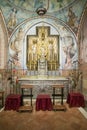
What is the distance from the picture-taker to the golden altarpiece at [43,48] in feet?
47.3

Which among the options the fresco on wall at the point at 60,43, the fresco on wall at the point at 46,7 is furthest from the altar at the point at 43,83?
the fresco on wall at the point at 46,7

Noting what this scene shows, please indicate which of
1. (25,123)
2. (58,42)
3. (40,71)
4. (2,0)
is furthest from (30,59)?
(25,123)

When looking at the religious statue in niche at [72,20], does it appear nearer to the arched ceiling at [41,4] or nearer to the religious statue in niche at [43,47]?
the arched ceiling at [41,4]

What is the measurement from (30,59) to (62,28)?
11.6ft

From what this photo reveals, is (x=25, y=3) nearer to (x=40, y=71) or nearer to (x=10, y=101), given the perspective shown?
(x=40, y=71)

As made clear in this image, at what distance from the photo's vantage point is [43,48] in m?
14.3

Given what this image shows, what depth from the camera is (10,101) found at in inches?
397

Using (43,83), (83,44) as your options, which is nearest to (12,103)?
(43,83)

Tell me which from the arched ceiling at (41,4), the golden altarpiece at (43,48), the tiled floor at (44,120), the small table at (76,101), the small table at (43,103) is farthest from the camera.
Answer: the golden altarpiece at (43,48)

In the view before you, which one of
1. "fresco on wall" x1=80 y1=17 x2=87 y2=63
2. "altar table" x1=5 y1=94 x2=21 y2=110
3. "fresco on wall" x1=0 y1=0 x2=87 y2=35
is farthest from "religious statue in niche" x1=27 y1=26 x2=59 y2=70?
"altar table" x1=5 y1=94 x2=21 y2=110

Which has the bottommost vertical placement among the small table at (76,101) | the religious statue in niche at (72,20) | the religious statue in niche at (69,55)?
the small table at (76,101)

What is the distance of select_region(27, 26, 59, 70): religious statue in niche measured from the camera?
14406mm

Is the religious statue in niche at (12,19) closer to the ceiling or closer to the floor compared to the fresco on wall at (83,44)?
closer to the ceiling

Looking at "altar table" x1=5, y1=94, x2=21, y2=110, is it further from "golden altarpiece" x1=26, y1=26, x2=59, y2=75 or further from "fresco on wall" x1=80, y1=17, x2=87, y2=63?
"fresco on wall" x1=80, y1=17, x2=87, y2=63
